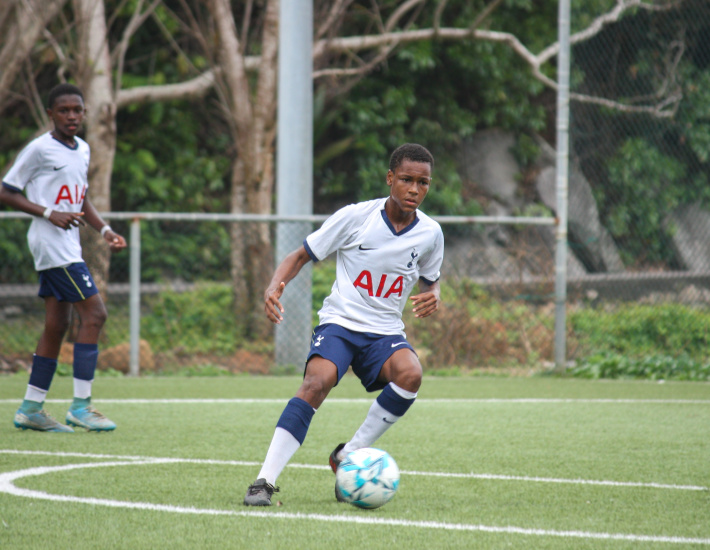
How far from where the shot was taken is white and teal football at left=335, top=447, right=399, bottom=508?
3992mm

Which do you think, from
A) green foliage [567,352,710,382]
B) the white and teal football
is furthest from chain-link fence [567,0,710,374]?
the white and teal football

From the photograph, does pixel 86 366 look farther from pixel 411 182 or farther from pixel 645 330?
pixel 645 330

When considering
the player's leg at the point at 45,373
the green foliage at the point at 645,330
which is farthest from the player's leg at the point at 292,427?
the green foliage at the point at 645,330

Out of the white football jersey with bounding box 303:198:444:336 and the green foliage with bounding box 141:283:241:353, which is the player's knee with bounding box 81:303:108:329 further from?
the green foliage with bounding box 141:283:241:353

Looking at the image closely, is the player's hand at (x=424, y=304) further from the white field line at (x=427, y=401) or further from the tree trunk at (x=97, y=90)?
the tree trunk at (x=97, y=90)

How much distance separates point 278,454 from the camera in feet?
13.5

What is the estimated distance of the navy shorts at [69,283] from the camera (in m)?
6.04

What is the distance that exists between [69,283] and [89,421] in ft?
2.97

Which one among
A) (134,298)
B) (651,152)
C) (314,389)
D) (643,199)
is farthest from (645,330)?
(314,389)

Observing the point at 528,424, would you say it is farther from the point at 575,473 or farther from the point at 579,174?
the point at 579,174

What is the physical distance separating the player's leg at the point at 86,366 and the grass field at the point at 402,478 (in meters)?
0.17

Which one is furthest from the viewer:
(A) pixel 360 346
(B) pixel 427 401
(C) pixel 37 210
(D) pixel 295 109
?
(D) pixel 295 109

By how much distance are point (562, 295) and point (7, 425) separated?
5.73 m

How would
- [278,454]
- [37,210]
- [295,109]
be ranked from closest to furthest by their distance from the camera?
1. [278,454]
2. [37,210]
3. [295,109]
